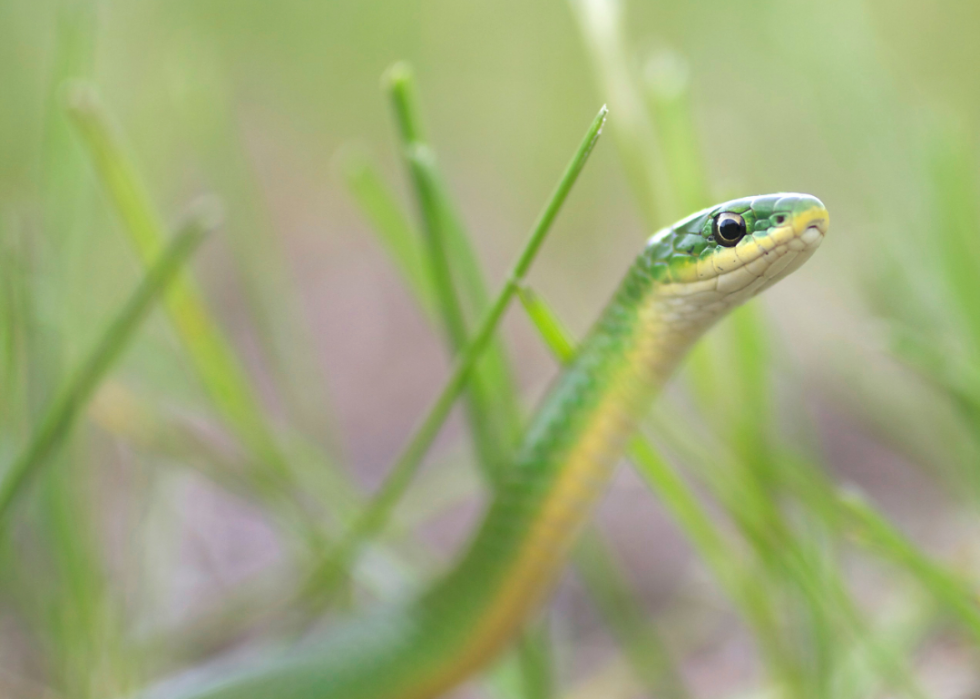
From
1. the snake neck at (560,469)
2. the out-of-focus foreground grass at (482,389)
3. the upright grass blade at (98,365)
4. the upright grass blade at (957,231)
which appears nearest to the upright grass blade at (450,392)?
the out-of-focus foreground grass at (482,389)

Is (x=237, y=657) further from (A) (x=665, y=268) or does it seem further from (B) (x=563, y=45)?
(B) (x=563, y=45)

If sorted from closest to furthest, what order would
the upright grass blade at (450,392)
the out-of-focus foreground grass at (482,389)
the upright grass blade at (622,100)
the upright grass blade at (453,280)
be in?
the upright grass blade at (450,392), the upright grass blade at (453,280), the out-of-focus foreground grass at (482,389), the upright grass blade at (622,100)

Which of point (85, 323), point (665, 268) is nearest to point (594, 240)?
point (85, 323)

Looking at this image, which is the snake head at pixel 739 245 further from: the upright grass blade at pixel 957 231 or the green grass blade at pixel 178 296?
the green grass blade at pixel 178 296

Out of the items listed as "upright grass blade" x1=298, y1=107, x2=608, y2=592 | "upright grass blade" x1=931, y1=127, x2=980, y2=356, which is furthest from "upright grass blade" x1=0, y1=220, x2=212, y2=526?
"upright grass blade" x1=931, y1=127, x2=980, y2=356

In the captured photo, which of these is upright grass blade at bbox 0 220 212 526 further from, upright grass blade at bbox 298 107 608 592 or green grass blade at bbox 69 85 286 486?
upright grass blade at bbox 298 107 608 592
